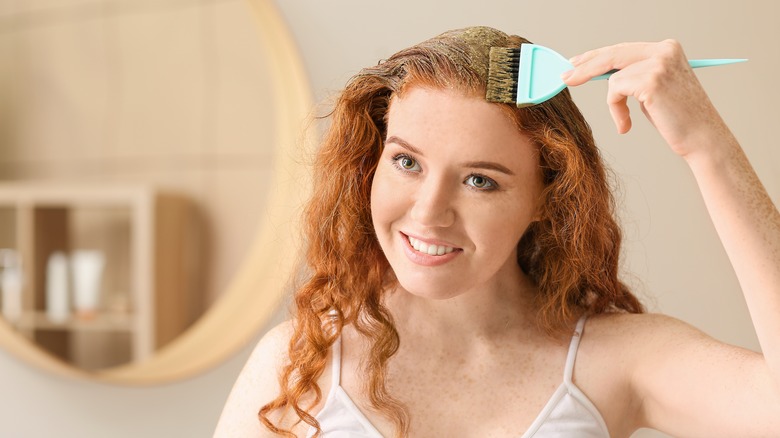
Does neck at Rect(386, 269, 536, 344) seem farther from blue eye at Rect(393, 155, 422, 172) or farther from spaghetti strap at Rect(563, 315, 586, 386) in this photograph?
blue eye at Rect(393, 155, 422, 172)

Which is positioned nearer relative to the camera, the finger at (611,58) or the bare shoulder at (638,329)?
the finger at (611,58)

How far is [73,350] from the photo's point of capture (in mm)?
1668

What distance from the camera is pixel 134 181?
5.26 ft

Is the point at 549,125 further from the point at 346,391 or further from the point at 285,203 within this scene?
the point at 285,203

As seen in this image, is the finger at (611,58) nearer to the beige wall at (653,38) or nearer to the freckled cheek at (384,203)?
the freckled cheek at (384,203)

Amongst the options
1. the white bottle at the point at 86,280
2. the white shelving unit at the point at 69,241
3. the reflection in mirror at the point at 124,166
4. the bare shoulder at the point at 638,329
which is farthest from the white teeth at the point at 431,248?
the white bottle at the point at 86,280

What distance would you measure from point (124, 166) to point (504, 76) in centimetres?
104

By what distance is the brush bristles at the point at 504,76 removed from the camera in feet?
2.44

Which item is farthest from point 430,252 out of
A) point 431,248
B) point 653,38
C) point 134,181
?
point 134,181

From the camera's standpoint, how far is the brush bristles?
2.44ft

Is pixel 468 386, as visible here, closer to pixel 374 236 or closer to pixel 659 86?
pixel 374 236

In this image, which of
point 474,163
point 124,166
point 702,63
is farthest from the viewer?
point 124,166

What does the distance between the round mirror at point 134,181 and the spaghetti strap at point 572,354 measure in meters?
0.64

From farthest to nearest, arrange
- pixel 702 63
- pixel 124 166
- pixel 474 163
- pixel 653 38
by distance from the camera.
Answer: pixel 124 166 < pixel 653 38 < pixel 474 163 < pixel 702 63
